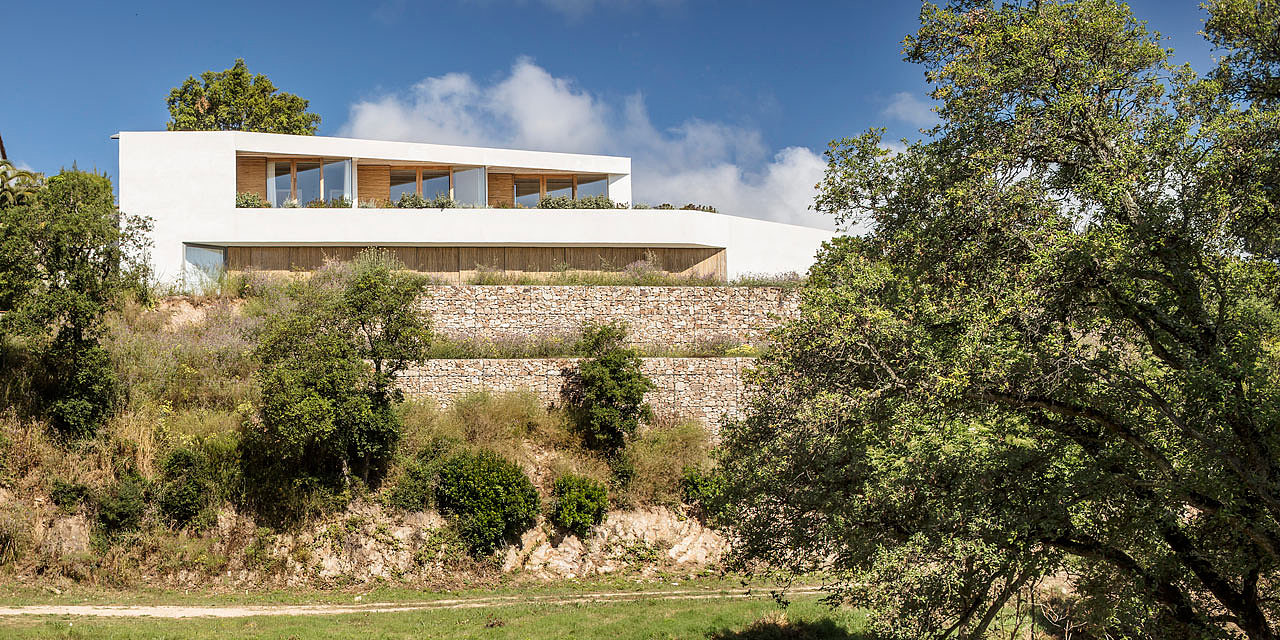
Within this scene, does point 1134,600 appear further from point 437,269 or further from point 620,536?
point 437,269

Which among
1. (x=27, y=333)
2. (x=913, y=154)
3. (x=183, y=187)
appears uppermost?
(x=183, y=187)

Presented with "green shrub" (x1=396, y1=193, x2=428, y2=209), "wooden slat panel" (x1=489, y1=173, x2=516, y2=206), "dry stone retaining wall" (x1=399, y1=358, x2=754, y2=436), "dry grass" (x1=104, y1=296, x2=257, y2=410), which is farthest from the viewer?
"wooden slat panel" (x1=489, y1=173, x2=516, y2=206)

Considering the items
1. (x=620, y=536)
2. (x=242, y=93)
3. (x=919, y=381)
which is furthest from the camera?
(x=242, y=93)

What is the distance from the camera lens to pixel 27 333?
17.4 meters

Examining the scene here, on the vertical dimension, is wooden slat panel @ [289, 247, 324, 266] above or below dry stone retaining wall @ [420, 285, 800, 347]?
above

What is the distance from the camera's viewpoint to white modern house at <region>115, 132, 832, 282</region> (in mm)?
25859

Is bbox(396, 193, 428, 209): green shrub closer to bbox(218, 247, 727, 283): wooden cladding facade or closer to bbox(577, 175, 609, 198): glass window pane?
bbox(218, 247, 727, 283): wooden cladding facade

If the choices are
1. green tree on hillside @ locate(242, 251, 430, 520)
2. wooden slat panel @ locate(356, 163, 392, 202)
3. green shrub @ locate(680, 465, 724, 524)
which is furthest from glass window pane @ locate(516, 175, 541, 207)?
green shrub @ locate(680, 465, 724, 524)

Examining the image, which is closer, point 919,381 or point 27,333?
point 919,381

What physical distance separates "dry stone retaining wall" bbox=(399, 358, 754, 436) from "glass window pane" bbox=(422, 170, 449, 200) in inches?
323

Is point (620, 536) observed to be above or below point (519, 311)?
below

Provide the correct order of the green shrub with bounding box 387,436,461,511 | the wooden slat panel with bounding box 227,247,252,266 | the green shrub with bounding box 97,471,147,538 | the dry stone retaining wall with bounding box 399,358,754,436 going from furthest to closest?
the wooden slat panel with bounding box 227,247,252,266 → the dry stone retaining wall with bounding box 399,358,754,436 → the green shrub with bounding box 387,436,461,511 → the green shrub with bounding box 97,471,147,538

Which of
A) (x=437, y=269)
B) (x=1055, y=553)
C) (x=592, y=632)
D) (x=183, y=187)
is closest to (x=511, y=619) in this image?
(x=592, y=632)

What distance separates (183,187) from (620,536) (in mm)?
16765
